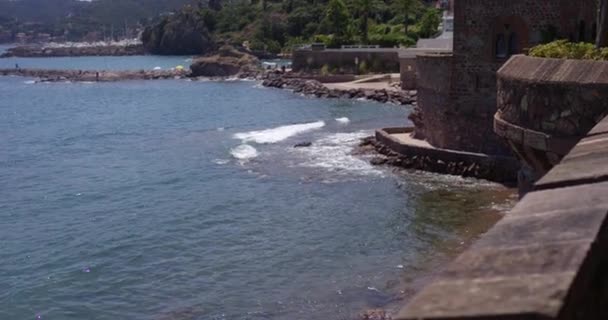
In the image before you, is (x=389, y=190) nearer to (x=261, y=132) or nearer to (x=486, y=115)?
(x=486, y=115)

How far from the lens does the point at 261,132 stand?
4525cm

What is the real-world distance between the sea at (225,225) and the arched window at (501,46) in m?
4.61

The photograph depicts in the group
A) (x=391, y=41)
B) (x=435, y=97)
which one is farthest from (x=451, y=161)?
(x=391, y=41)

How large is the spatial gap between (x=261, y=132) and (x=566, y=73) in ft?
113

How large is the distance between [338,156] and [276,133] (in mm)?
10248

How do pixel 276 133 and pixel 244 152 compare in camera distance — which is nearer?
pixel 244 152

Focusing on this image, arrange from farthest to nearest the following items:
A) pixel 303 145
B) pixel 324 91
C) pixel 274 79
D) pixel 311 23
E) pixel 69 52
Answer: pixel 69 52 < pixel 311 23 < pixel 274 79 < pixel 324 91 < pixel 303 145

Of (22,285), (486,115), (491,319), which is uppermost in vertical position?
(491,319)

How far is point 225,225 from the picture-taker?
78.2ft

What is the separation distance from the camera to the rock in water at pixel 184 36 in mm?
151875

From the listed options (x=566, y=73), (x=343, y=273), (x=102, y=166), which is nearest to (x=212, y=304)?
(x=343, y=273)

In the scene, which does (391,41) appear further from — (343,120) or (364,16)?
(343,120)

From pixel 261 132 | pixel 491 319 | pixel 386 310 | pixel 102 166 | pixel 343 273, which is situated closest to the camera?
pixel 491 319

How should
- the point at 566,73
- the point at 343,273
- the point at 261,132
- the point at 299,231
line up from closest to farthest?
1. the point at 566,73
2. the point at 343,273
3. the point at 299,231
4. the point at 261,132
